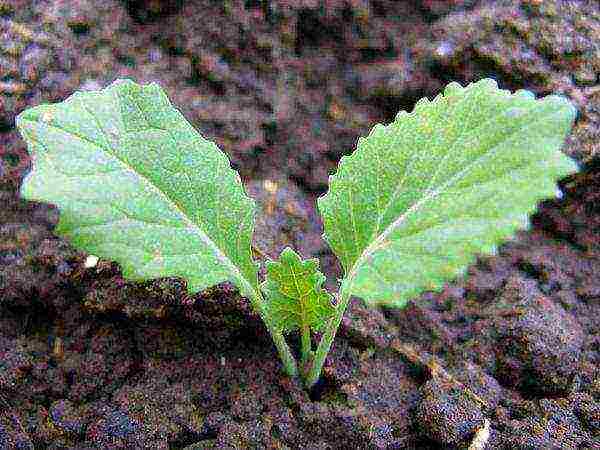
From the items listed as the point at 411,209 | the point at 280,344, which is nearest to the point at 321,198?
the point at 411,209

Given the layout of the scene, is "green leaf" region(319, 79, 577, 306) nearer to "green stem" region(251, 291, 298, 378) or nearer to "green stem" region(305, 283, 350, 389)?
"green stem" region(305, 283, 350, 389)

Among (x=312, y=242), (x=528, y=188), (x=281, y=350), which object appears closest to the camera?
(x=528, y=188)

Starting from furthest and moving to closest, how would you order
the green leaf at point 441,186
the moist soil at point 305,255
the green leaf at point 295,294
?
the moist soil at point 305,255 → the green leaf at point 295,294 → the green leaf at point 441,186

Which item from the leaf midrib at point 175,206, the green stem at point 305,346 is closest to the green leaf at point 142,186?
the leaf midrib at point 175,206

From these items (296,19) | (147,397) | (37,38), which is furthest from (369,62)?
(147,397)

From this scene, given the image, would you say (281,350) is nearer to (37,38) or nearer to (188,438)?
(188,438)

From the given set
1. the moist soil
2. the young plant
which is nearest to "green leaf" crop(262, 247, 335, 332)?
the young plant

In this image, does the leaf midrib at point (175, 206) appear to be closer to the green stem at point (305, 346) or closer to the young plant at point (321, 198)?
the young plant at point (321, 198)
